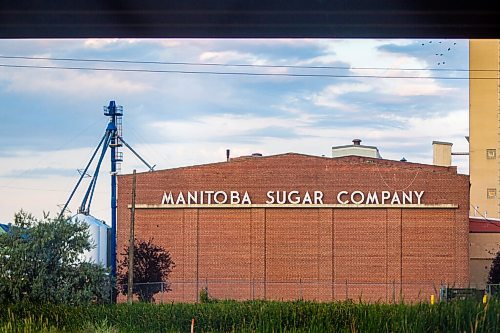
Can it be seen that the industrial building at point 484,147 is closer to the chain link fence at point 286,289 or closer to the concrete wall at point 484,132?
the concrete wall at point 484,132

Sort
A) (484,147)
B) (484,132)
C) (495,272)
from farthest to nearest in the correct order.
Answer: (484,147)
(484,132)
(495,272)

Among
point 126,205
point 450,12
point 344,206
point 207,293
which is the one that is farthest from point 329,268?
point 450,12

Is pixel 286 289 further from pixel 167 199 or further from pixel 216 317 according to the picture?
pixel 216 317

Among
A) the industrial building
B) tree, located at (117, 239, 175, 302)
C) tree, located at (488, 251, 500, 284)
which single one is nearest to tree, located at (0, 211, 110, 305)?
tree, located at (117, 239, 175, 302)

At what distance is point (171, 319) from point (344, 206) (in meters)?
26.4

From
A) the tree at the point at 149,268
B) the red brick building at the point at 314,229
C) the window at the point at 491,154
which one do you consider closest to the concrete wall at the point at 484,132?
the window at the point at 491,154

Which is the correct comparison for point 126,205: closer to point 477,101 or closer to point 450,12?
point 477,101

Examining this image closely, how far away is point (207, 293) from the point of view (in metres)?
59.8

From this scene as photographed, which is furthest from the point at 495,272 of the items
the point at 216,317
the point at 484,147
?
the point at 216,317

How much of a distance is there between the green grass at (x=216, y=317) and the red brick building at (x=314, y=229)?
23.0 m

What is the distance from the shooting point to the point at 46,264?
40.8m

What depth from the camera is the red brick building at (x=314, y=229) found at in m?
60.9

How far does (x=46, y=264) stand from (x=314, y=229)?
80.3 feet

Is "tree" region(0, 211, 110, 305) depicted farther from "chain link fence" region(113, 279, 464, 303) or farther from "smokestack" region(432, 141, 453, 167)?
"smokestack" region(432, 141, 453, 167)
